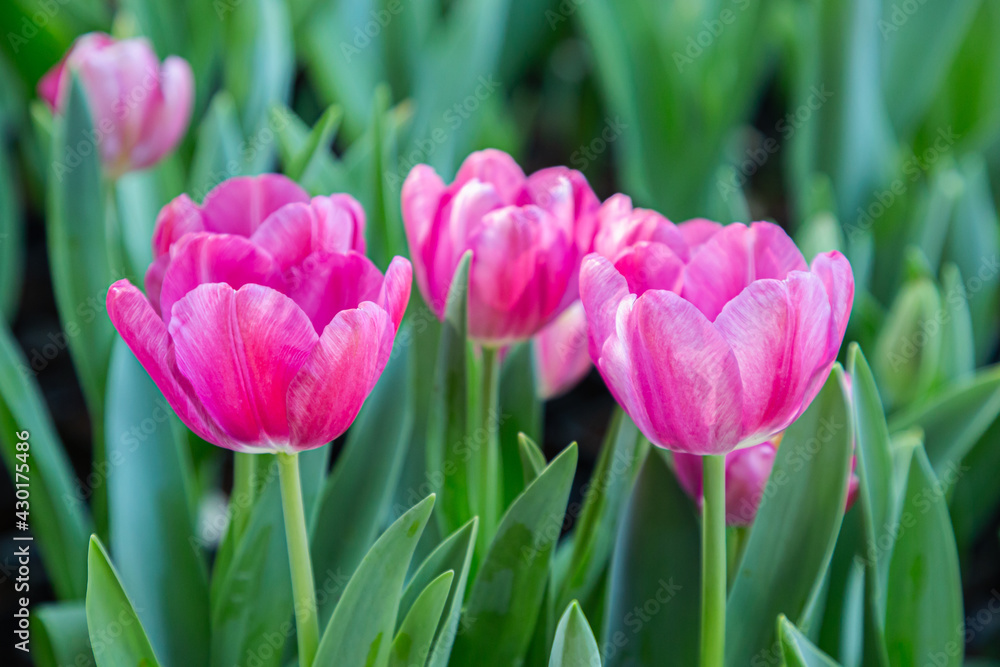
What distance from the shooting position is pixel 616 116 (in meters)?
1.37

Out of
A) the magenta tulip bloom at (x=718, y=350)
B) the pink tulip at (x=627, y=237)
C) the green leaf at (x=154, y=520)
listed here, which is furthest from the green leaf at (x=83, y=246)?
the magenta tulip bloom at (x=718, y=350)

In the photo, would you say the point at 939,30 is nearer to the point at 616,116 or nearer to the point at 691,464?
the point at 616,116

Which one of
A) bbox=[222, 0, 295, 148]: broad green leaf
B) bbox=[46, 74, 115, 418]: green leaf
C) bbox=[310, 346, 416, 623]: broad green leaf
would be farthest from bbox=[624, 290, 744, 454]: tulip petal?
bbox=[222, 0, 295, 148]: broad green leaf

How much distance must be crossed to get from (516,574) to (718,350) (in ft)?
0.62

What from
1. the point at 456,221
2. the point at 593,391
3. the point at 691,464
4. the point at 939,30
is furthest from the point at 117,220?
the point at 939,30

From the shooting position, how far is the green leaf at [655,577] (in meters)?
0.55

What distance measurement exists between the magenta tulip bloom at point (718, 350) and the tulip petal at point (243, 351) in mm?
129

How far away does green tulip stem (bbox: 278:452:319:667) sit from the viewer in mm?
447

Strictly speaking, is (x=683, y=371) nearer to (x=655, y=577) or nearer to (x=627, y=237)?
(x=627, y=237)

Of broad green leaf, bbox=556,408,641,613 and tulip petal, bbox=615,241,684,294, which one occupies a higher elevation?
tulip petal, bbox=615,241,684,294

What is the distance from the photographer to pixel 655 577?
563mm

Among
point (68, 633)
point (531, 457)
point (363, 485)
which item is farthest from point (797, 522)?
point (68, 633)

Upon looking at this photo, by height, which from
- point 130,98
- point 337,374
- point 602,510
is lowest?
point 602,510

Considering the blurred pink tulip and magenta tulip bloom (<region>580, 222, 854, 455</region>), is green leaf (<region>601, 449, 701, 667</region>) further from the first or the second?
magenta tulip bloom (<region>580, 222, 854, 455</region>)
